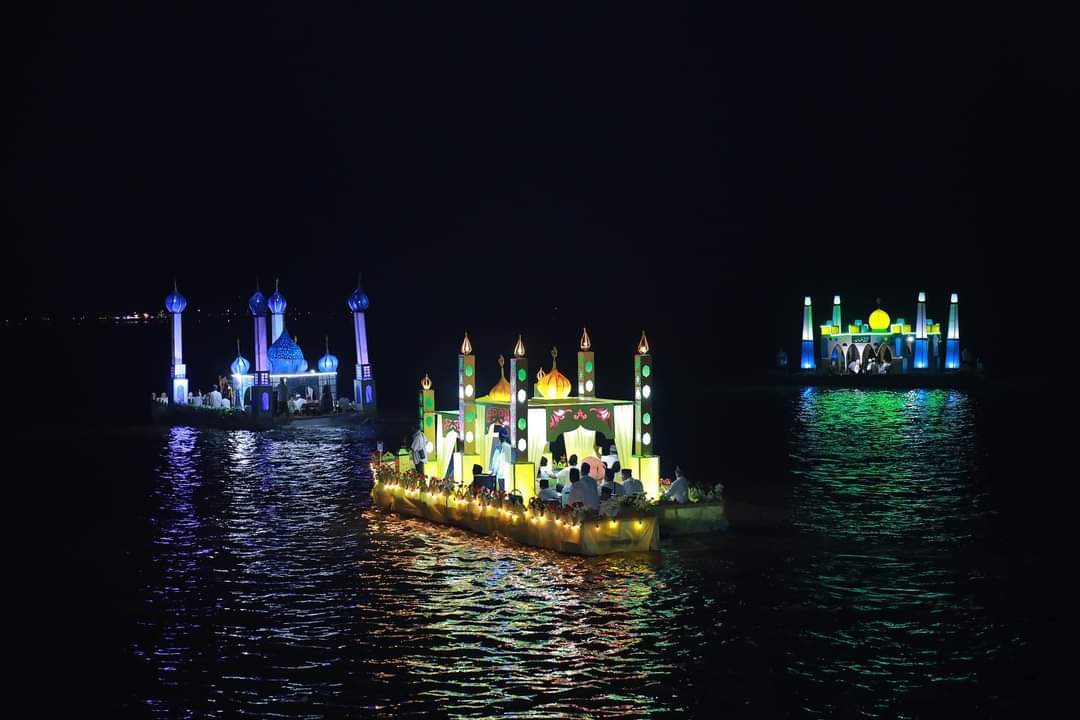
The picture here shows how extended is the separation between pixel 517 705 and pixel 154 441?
89.6 feet

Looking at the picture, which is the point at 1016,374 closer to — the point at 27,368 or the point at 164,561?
the point at 164,561

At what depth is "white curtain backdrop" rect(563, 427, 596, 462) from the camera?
2180 cm

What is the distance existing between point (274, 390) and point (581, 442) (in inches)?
833

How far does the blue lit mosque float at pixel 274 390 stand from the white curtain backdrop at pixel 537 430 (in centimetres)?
2084

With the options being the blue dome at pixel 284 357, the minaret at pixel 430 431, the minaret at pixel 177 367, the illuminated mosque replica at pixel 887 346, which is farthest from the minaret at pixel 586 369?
the illuminated mosque replica at pixel 887 346

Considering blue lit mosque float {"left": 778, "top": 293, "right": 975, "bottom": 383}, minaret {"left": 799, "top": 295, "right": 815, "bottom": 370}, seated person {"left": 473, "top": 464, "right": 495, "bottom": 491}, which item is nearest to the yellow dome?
blue lit mosque float {"left": 778, "top": 293, "right": 975, "bottom": 383}

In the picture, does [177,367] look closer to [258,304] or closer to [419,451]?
[258,304]

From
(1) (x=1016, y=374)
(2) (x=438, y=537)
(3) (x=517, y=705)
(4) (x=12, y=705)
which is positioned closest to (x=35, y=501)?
(2) (x=438, y=537)

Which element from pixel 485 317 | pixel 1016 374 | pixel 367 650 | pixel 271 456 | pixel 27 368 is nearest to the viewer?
pixel 367 650

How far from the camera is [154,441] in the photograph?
3828 centimetres

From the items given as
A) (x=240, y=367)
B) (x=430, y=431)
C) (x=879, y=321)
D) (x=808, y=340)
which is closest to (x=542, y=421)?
(x=430, y=431)

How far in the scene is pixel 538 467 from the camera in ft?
A: 69.6

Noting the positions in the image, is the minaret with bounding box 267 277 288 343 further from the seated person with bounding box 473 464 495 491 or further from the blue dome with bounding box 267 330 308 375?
the seated person with bounding box 473 464 495 491

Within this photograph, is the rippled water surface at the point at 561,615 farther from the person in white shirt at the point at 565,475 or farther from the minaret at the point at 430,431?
the minaret at the point at 430,431
